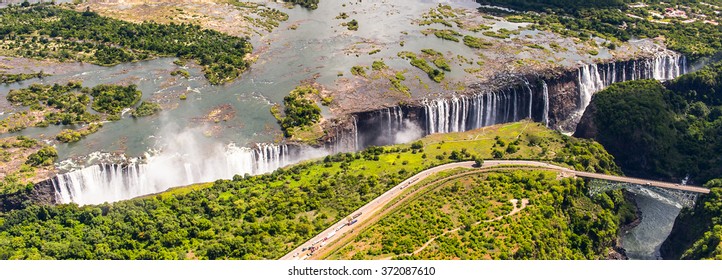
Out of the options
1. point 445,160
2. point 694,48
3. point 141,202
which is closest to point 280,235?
point 141,202

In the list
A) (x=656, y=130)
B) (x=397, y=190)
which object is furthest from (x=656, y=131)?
(x=397, y=190)

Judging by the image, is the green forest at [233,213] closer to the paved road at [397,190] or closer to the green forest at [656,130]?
the paved road at [397,190]

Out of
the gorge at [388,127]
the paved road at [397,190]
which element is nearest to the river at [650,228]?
the paved road at [397,190]

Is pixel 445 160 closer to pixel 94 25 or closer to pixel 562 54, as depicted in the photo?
pixel 562 54

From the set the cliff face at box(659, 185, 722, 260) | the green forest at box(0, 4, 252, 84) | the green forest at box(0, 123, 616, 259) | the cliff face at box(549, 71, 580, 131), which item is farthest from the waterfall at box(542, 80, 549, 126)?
the green forest at box(0, 4, 252, 84)

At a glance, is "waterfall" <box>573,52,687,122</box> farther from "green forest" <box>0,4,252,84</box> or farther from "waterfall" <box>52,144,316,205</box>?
"green forest" <box>0,4,252,84</box>

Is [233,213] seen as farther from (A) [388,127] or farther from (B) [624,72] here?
(B) [624,72]
